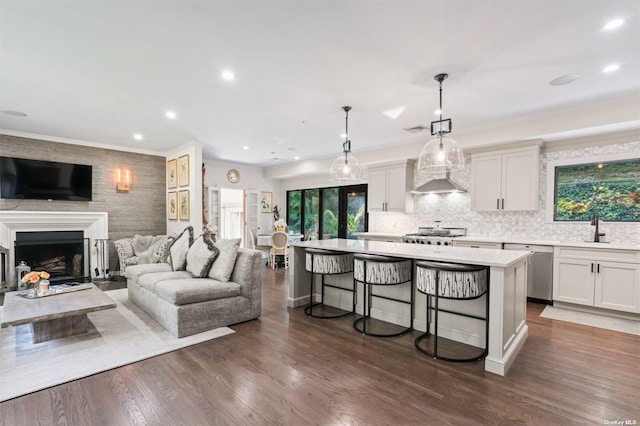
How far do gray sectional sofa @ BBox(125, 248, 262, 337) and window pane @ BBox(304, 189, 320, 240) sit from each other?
15.6 ft

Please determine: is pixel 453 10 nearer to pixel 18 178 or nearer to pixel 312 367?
pixel 312 367

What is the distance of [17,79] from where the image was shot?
3.21 m

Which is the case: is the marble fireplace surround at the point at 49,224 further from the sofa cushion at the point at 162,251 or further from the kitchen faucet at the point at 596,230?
the kitchen faucet at the point at 596,230

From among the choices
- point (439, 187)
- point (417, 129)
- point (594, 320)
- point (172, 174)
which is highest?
point (417, 129)

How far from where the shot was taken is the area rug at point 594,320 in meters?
3.51

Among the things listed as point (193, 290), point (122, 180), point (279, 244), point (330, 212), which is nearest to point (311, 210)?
point (330, 212)

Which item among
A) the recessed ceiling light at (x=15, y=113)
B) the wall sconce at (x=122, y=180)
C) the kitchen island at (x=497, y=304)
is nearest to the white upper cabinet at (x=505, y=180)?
the kitchen island at (x=497, y=304)

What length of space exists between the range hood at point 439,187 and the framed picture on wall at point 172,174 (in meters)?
4.89

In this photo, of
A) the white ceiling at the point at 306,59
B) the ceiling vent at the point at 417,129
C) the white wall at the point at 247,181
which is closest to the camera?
the white ceiling at the point at 306,59

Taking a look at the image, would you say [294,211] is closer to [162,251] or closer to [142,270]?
[162,251]

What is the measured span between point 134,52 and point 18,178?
14.6ft

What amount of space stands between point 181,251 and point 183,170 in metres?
2.44

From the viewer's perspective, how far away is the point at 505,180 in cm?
488

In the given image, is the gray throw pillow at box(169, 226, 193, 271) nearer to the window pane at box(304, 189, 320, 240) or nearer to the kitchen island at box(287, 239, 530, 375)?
the kitchen island at box(287, 239, 530, 375)
